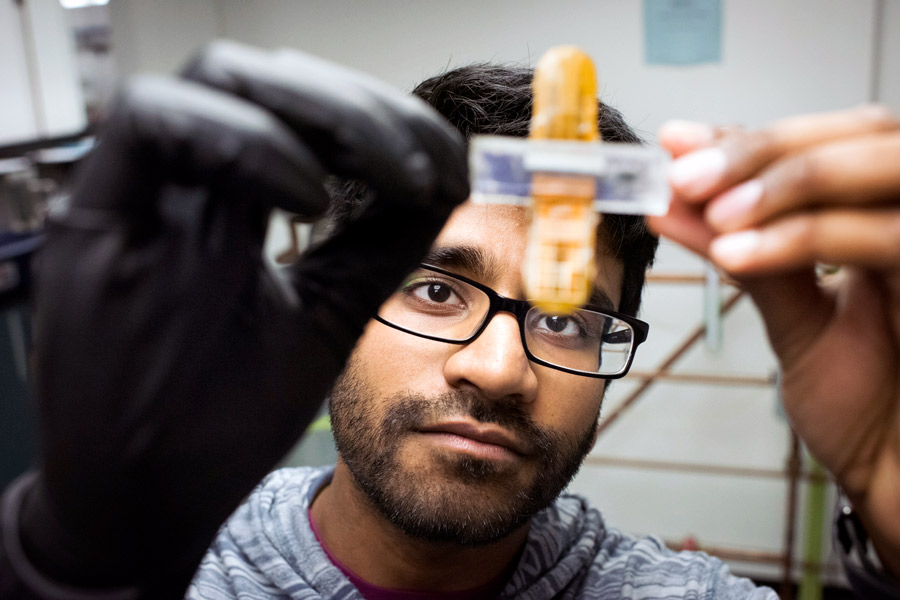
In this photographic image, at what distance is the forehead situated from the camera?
94 centimetres

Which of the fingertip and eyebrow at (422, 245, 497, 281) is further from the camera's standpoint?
eyebrow at (422, 245, 497, 281)

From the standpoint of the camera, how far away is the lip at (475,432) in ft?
2.90

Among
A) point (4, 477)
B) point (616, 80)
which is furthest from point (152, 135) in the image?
point (616, 80)

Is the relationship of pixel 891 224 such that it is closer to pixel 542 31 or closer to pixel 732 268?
pixel 732 268

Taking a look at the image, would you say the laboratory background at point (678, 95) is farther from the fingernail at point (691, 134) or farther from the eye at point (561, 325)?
the fingernail at point (691, 134)

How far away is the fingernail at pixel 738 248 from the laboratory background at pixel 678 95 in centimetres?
148

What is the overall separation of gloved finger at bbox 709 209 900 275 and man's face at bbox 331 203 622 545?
0.40 meters

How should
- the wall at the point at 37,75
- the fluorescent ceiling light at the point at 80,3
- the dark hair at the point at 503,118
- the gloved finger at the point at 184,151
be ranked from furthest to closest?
1. the fluorescent ceiling light at the point at 80,3
2. the wall at the point at 37,75
3. the dark hair at the point at 503,118
4. the gloved finger at the point at 184,151

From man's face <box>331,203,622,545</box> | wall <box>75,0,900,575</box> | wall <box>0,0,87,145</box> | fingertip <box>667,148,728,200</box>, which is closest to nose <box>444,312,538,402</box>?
man's face <box>331,203,622,545</box>

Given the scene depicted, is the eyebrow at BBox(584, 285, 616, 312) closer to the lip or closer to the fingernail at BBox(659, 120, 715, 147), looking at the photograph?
the lip

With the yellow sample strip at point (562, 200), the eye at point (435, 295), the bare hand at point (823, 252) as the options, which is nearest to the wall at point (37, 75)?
the eye at point (435, 295)

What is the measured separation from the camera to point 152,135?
496 millimetres

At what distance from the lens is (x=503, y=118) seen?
110 centimetres

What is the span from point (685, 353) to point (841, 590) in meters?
1.08
